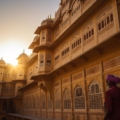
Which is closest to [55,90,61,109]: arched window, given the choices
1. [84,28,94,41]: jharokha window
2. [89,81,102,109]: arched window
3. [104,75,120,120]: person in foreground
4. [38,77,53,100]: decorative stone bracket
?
[38,77,53,100]: decorative stone bracket

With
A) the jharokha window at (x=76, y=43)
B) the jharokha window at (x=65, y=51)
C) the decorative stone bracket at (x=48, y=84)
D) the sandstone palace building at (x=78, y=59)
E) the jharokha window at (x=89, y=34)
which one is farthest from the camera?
the decorative stone bracket at (x=48, y=84)

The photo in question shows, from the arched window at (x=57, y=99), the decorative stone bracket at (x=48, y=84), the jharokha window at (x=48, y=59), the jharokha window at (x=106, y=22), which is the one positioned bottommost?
the arched window at (x=57, y=99)

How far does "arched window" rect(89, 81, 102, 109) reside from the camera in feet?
32.6

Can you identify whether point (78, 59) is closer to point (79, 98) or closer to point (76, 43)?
point (76, 43)

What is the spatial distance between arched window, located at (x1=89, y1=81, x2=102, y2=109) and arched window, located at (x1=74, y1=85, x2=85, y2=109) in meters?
0.98

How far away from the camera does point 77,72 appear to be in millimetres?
12680

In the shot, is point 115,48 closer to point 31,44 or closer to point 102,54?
point 102,54

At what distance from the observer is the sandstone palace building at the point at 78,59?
31.7 ft

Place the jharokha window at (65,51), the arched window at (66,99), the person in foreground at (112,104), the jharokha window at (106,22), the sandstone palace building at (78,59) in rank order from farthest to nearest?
1. the jharokha window at (65,51)
2. the arched window at (66,99)
3. the jharokha window at (106,22)
4. the sandstone palace building at (78,59)
5. the person in foreground at (112,104)

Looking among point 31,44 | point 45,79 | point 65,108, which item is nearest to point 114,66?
point 65,108

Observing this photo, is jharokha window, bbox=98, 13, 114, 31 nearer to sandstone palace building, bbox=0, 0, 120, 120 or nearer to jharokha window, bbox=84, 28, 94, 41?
sandstone palace building, bbox=0, 0, 120, 120

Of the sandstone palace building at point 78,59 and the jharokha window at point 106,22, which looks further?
the jharokha window at point 106,22

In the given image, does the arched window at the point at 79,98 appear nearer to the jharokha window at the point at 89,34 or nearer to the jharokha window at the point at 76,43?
the jharokha window at the point at 76,43

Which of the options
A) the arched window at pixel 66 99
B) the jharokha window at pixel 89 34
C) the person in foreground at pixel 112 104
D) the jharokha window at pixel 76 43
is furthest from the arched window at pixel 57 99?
the person in foreground at pixel 112 104
